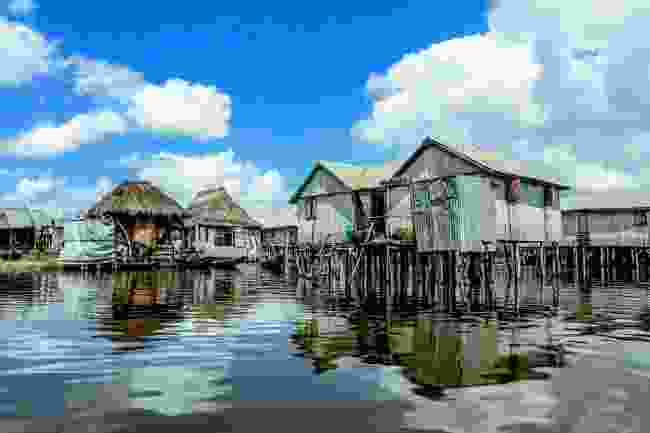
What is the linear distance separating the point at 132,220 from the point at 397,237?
72.3 ft

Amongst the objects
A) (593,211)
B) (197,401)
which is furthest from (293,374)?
(593,211)

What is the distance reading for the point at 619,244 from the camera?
133ft

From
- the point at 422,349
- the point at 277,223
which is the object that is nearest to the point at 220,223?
the point at 277,223

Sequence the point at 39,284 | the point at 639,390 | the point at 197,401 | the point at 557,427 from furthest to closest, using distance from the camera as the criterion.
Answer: the point at 39,284 → the point at 639,390 → the point at 197,401 → the point at 557,427

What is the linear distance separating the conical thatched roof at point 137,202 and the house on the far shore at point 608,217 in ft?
96.3

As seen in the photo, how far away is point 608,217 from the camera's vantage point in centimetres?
4247

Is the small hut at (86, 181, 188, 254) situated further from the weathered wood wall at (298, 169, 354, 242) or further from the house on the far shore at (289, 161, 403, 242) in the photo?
the weathered wood wall at (298, 169, 354, 242)

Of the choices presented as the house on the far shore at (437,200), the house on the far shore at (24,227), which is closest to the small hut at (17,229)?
the house on the far shore at (24,227)

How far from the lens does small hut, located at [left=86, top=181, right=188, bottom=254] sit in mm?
40688

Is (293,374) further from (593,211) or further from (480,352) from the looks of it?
(593,211)

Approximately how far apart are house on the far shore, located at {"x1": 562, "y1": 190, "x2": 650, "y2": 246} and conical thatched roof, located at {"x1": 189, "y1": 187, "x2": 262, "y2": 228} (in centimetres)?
2649

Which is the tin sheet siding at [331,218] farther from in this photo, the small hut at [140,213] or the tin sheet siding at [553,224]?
the small hut at [140,213]

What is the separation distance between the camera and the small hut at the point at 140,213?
40688 millimetres

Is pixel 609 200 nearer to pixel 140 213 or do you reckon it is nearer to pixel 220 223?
pixel 220 223
